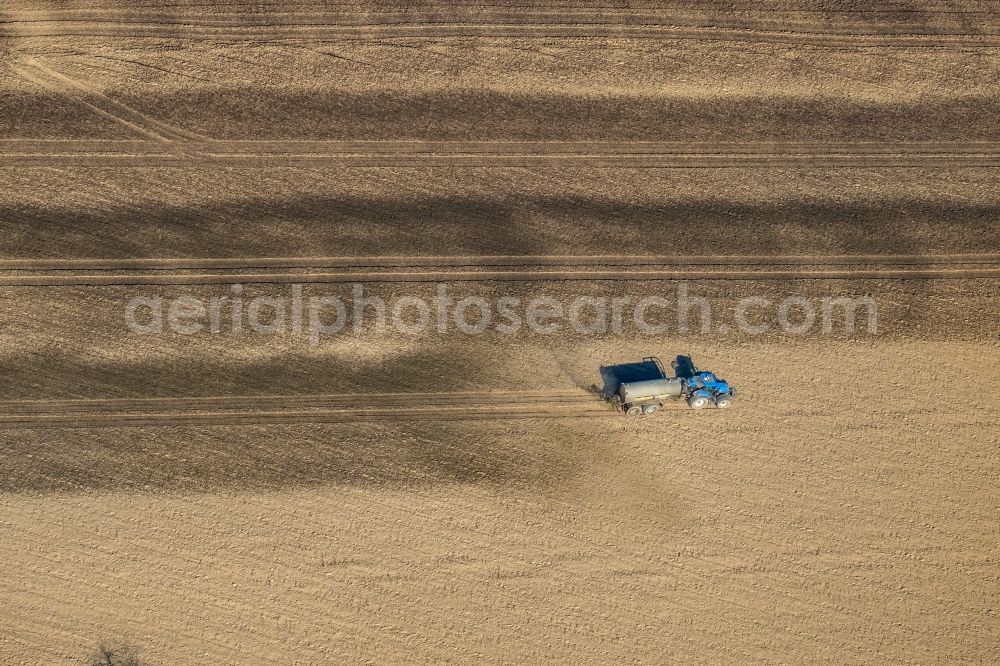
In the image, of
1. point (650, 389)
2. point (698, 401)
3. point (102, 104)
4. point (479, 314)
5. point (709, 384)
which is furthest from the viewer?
point (102, 104)

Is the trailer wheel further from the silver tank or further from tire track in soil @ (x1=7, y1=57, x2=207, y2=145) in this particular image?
tire track in soil @ (x1=7, y1=57, x2=207, y2=145)

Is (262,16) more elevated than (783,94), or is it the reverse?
(262,16)

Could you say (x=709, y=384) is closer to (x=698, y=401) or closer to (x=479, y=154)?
(x=698, y=401)

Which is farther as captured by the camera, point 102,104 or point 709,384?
point 102,104

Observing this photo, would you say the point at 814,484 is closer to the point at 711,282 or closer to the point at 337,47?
the point at 711,282

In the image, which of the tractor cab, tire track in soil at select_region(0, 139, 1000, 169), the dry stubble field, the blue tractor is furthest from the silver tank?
tire track in soil at select_region(0, 139, 1000, 169)

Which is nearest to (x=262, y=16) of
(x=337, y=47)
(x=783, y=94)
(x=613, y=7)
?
(x=337, y=47)

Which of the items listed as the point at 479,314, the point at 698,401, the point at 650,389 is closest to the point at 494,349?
the point at 479,314

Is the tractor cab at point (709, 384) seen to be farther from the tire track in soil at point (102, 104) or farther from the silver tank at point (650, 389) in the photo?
the tire track in soil at point (102, 104)

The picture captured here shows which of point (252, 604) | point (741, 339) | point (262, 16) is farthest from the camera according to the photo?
point (262, 16)
